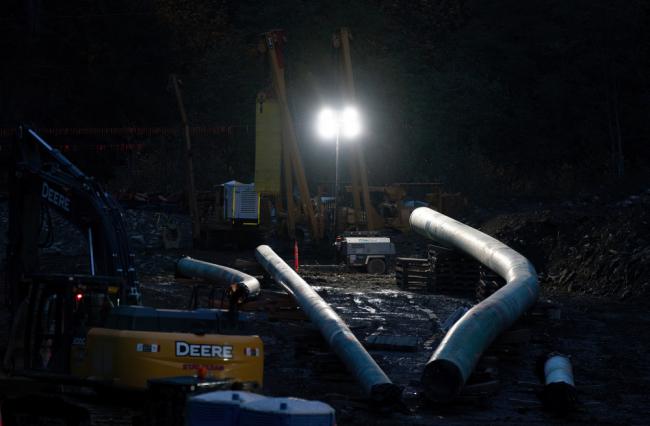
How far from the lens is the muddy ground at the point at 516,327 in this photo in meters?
14.2

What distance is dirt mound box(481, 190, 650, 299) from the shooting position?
25.9 meters

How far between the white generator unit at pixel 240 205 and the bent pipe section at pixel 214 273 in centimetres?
1109

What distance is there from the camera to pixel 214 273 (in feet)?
88.0

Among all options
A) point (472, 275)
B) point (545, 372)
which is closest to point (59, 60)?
point (472, 275)

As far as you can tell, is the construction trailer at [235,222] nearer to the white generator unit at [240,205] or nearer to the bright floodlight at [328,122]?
the white generator unit at [240,205]

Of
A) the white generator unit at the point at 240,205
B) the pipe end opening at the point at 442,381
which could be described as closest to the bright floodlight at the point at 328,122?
the white generator unit at the point at 240,205

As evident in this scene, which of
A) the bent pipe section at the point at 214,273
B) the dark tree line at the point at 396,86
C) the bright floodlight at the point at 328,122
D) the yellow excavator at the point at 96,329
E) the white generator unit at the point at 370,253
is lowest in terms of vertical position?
the yellow excavator at the point at 96,329

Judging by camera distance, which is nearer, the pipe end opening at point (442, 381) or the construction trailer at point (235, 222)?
the pipe end opening at point (442, 381)

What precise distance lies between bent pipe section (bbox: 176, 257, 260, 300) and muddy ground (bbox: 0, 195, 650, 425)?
0.41m

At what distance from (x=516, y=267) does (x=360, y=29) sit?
4409 cm

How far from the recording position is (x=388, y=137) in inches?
2279

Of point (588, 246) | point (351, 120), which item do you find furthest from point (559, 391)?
point (351, 120)

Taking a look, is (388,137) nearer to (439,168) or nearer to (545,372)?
(439,168)

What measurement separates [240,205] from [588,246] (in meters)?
15.5
